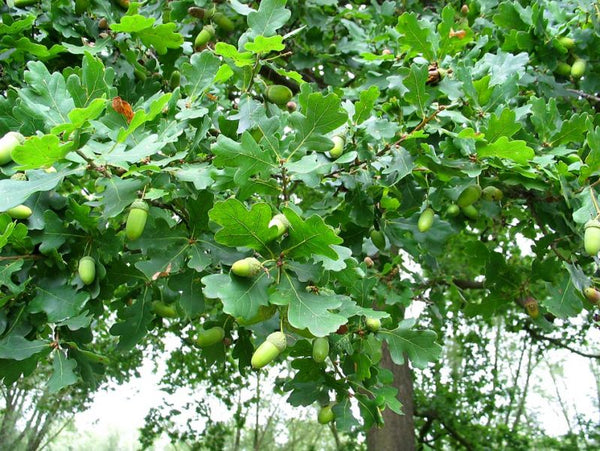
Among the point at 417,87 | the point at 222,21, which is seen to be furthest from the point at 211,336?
the point at 222,21

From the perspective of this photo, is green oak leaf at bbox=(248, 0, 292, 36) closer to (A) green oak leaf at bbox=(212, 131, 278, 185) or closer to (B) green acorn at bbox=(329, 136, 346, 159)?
(B) green acorn at bbox=(329, 136, 346, 159)

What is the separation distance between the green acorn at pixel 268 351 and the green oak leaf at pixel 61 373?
2.06 feet

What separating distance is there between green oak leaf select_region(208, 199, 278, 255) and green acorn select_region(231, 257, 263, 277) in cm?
6

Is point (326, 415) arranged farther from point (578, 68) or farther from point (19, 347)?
point (578, 68)

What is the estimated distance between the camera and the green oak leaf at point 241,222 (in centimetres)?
140

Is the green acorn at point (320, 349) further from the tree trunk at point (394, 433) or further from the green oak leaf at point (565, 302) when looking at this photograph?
the tree trunk at point (394, 433)

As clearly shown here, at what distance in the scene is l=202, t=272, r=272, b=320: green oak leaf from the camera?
4.55 ft

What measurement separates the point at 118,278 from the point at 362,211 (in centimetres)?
97

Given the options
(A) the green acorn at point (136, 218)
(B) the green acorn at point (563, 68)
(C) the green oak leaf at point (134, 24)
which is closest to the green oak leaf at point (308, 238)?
(A) the green acorn at point (136, 218)

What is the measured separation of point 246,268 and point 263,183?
36 cm

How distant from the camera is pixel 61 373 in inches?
68.8

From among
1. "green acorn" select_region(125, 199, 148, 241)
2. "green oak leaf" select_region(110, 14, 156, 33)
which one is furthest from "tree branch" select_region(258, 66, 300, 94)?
"green acorn" select_region(125, 199, 148, 241)

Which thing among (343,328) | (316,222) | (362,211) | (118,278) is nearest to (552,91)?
(362,211)

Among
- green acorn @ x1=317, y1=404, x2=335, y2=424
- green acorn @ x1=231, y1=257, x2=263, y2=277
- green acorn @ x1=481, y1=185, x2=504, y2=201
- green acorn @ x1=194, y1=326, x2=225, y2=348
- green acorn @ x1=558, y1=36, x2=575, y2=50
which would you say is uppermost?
green acorn @ x1=558, y1=36, x2=575, y2=50
